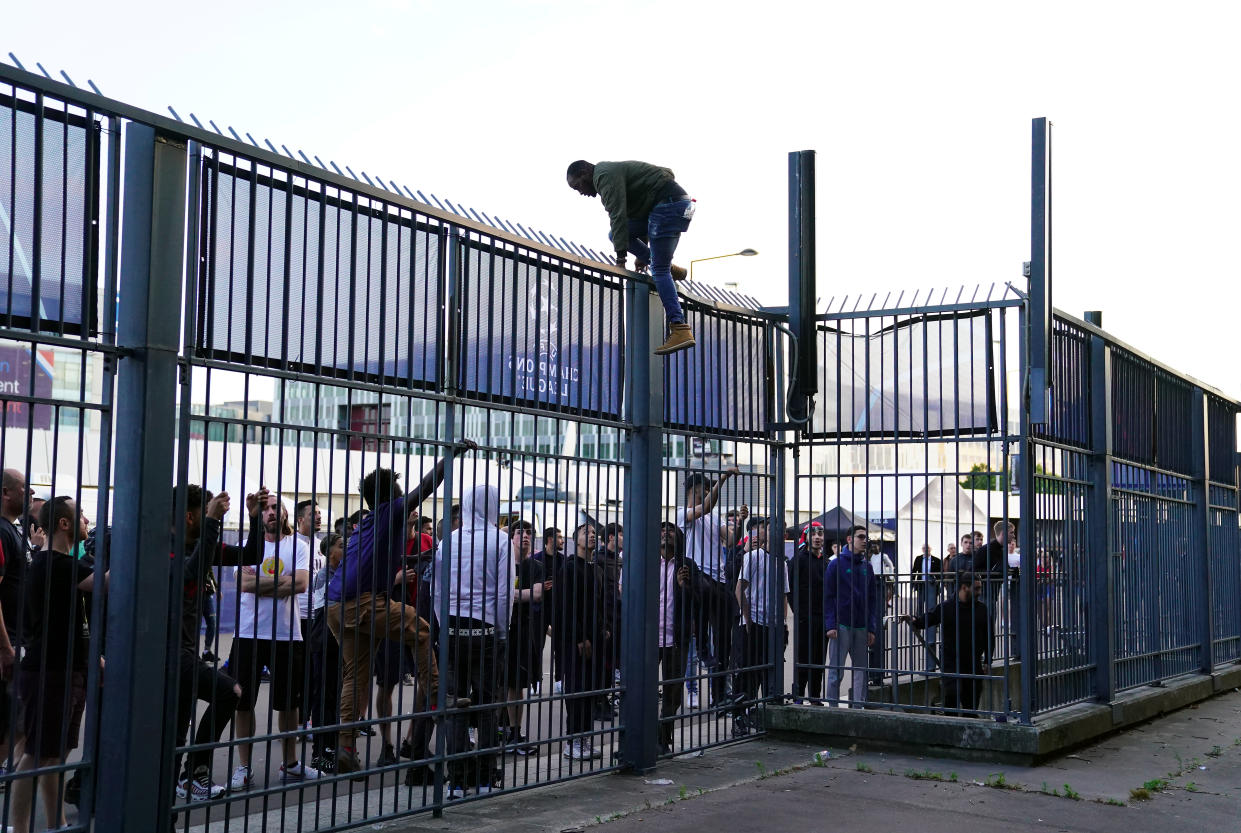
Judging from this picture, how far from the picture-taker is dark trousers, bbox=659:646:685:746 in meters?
9.36

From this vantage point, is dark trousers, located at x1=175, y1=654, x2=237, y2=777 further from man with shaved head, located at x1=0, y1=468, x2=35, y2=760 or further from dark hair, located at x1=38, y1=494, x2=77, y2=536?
dark hair, located at x1=38, y1=494, x2=77, y2=536

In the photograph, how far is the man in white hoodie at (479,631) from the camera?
7.52 metres

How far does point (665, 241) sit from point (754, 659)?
3.65m

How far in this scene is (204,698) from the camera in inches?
266

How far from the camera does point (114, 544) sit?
5613 millimetres

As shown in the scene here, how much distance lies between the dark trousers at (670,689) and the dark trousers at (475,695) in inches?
69.7

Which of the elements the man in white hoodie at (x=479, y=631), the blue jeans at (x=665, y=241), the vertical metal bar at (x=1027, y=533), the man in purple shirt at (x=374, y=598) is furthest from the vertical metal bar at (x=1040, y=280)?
the man in purple shirt at (x=374, y=598)

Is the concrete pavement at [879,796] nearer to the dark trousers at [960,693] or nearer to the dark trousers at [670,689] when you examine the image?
the dark trousers at [670,689]

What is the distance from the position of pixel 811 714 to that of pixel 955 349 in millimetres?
3199

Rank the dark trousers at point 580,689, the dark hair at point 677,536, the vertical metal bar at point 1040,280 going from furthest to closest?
the vertical metal bar at point 1040,280 → the dark hair at point 677,536 → the dark trousers at point 580,689

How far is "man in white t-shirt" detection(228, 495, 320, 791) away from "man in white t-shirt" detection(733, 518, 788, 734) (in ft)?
11.6

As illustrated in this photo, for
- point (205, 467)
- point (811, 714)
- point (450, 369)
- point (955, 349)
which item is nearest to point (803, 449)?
point (955, 349)

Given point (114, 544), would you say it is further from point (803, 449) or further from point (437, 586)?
point (803, 449)

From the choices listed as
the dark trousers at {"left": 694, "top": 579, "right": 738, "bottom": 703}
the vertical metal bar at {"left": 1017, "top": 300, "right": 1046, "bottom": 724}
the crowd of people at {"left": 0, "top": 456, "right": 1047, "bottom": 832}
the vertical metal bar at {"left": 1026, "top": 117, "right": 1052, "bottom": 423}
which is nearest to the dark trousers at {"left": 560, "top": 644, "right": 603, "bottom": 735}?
the crowd of people at {"left": 0, "top": 456, "right": 1047, "bottom": 832}
